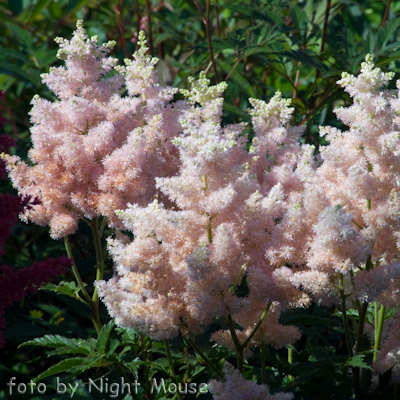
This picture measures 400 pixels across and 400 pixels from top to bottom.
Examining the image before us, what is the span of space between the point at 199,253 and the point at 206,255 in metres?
0.02

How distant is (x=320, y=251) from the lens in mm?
1367

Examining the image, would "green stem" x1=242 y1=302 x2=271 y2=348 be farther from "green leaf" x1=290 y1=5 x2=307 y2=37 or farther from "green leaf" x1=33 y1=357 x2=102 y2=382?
"green leaf" x1=290 y1=5 x2=307 y2=37

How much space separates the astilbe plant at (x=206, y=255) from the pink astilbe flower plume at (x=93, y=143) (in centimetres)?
23

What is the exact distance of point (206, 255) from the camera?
1318mm

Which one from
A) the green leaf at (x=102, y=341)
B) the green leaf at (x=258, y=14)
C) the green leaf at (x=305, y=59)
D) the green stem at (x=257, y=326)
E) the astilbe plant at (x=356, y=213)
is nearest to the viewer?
the astilbe plant at (x=356, y=213)

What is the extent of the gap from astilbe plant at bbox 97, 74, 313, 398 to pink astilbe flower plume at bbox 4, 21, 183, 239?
23 centimetres

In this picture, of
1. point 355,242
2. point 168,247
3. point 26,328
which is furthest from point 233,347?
point 26,328

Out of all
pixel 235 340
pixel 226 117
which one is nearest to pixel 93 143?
pixel 235 340

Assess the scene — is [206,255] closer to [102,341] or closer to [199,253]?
[199,253]

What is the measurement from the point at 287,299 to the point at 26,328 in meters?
1.44

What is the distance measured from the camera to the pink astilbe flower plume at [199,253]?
1.36 meters

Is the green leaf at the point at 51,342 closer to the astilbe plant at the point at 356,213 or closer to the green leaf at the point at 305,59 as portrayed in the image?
the astilbe plant at the point at 356,213

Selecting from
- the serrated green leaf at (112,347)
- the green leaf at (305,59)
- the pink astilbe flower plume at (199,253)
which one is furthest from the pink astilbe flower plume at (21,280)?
the green leaf at (305,59)

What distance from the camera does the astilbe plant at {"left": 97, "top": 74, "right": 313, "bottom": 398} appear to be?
4.48 feet
